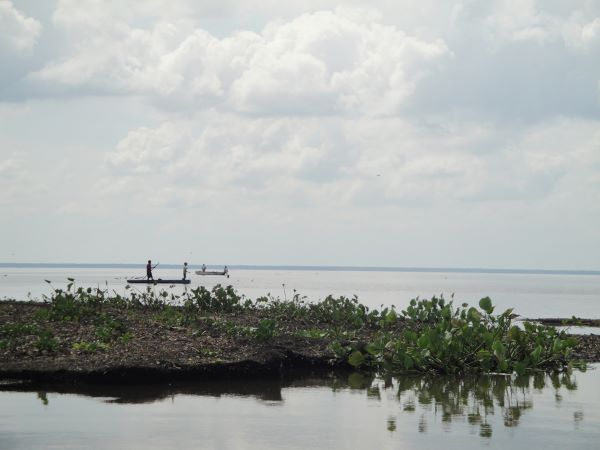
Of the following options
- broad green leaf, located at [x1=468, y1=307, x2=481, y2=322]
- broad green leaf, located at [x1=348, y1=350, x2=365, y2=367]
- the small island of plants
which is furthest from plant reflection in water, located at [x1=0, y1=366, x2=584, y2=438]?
broad green leaf, located at [x1=468, y1=307, x2=481, y2=322]

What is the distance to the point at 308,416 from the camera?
1401 cm

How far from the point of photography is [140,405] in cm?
1448

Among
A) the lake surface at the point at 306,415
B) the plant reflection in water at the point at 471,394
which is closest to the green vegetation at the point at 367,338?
the plant reflection in water at the point at 471,394

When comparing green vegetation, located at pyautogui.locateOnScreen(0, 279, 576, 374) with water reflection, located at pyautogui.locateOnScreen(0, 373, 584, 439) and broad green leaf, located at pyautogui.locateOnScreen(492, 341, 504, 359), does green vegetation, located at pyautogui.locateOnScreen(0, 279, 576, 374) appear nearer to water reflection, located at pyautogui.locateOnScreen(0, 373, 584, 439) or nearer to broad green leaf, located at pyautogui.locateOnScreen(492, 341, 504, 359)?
broad green leaf, located at pyautogui.locateOnScreen(492, 341, 504, 359)

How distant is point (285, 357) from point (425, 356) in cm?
318

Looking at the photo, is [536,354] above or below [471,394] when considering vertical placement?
above

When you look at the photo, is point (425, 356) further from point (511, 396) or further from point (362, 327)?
point (362, 327)

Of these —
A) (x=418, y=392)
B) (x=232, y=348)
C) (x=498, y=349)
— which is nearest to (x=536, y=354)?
(x=498, y=349)

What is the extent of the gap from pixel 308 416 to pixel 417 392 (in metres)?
3.77

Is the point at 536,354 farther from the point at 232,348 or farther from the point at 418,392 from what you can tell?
the point at 232,348

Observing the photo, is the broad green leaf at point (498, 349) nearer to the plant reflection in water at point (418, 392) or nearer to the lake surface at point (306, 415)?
the plant reflection in water at point (418, 392)

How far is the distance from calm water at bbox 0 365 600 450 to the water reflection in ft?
0.07

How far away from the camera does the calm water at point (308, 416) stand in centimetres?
1183

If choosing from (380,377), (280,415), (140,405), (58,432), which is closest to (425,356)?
(380,377)
